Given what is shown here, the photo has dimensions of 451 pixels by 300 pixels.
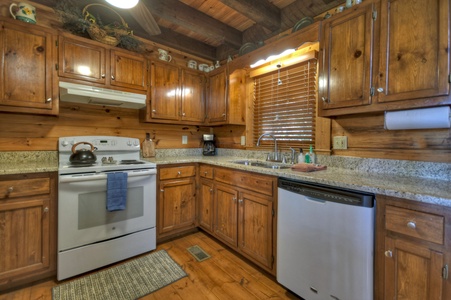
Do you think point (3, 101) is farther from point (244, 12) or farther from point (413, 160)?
point (413, 160)

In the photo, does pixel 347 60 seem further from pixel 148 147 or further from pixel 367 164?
pixel 148 147

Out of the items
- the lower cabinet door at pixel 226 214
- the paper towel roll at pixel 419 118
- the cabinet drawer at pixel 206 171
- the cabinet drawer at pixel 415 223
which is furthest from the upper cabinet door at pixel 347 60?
the cabinet drawer at pixel 206 171

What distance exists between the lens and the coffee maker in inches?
124

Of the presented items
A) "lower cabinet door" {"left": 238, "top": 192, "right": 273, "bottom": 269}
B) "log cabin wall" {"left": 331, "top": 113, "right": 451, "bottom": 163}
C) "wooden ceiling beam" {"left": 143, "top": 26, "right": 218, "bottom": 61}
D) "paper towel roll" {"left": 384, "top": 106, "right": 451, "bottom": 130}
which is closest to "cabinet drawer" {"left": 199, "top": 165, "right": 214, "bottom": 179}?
"lower cabinet door" {"left": 238, "top": 192, "right": 273, "bottom": 269}

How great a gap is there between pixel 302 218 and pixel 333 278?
381mm

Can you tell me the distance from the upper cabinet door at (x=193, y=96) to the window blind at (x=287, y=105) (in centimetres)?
78

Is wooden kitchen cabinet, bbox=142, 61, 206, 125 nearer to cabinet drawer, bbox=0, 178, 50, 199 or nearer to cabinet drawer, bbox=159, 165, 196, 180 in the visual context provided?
cabinet drawer, bbox=159, 165, 196, 180

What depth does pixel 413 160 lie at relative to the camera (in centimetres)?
150

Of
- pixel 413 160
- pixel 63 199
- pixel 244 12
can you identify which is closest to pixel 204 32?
pixel 244 12

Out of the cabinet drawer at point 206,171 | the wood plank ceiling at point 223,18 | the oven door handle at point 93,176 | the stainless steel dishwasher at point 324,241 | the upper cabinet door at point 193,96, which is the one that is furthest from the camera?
the upper cabinet door at point 193,96

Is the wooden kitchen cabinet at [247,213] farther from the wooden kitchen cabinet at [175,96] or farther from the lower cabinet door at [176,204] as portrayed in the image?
the wooden kitchen cabinet at [175,96]

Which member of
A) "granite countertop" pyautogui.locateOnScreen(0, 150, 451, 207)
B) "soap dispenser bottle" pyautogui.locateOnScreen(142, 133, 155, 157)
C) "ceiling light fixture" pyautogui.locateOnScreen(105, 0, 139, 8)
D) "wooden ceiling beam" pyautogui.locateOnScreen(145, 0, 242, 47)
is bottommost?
"granite countertop" pyautogui.locateOnScreen(0, 150, 451, 207)

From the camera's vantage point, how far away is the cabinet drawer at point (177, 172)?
2.33m

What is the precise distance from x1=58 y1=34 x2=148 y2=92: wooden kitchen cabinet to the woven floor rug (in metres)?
1.82
